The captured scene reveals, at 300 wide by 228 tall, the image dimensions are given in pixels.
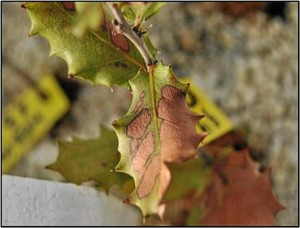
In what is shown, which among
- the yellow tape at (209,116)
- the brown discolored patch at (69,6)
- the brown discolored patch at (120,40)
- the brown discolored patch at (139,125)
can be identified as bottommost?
the brown discolored patch at (139,125)

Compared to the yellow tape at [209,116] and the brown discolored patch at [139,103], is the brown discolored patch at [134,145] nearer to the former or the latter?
the brown discolored patch at [139,103]

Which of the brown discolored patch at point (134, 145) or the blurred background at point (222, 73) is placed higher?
the blurred background at point (222, 73)

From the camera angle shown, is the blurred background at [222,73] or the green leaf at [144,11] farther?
the blurred background at [222,73]

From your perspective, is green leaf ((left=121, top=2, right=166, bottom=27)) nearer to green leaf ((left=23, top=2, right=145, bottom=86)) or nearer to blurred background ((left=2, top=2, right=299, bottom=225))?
green leaf ((left=23, top=2, right=145, bottom=86))

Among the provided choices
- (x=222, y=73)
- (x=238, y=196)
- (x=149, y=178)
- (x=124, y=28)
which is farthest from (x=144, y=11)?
(x=222, y=73)

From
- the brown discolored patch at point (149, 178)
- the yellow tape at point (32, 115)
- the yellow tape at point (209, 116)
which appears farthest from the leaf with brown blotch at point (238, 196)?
the yellow tape at point (32, 115)

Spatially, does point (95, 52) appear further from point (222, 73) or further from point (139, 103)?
point (222, 73)

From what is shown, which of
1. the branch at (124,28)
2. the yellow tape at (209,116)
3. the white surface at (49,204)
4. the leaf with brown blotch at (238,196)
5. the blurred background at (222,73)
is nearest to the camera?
the branch at (124,28)

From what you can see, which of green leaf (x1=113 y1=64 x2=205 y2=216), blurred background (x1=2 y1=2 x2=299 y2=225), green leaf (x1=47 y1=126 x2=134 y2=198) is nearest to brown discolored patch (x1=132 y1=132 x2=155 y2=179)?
green leaf (x1=113 y1=64 x2=205 y2=216)
